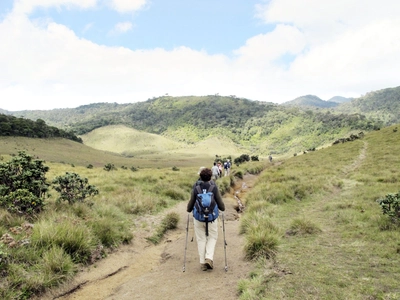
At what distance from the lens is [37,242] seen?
6.63 metres

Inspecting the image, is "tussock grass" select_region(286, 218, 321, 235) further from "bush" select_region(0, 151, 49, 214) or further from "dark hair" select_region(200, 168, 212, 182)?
"bush" select_region(0, 151, 49, 214)

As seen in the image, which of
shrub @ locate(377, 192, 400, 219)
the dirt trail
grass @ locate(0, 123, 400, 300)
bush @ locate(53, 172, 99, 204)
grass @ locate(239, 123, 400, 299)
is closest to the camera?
grass @ locate(239, 123, 400, 299)

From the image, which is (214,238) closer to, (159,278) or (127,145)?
(159,278)

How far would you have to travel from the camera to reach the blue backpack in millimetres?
6525

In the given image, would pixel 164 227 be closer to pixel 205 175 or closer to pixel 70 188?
pixel 70 188

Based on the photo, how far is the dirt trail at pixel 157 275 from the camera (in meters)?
5.75

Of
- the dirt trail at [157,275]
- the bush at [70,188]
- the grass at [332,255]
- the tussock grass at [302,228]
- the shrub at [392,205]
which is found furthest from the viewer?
the bush at [70,188]

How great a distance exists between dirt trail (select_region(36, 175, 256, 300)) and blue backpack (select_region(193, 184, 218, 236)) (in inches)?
51.8

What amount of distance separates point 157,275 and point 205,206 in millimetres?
2130

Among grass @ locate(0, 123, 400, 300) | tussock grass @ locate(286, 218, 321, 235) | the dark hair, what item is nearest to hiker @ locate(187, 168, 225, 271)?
the dark hair

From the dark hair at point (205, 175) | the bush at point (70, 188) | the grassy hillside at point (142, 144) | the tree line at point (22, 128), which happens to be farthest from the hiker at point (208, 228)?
the grassy hillside at point (142, 144)

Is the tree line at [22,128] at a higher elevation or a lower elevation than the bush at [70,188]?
higher

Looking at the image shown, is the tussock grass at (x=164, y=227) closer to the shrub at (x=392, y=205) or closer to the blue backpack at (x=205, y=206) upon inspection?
the blue backpack at (x=205, y=206)

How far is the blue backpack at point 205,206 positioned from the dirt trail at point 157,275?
4.32 feet
